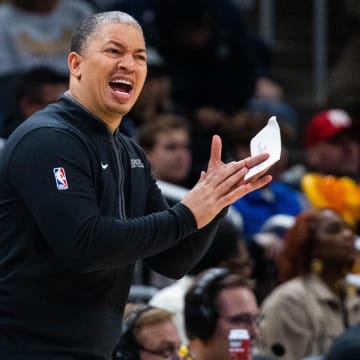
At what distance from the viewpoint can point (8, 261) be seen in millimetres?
3201

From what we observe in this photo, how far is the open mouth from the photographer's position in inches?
130

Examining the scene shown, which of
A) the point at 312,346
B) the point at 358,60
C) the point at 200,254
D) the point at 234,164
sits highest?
the point at 358,60

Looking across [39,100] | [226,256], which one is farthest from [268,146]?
[39,100]

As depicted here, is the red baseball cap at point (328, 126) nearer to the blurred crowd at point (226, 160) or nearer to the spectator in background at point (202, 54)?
the blurred crowd at point (226, 160)

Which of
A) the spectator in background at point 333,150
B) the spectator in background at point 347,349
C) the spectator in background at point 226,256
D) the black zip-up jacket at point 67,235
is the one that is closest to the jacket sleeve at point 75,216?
the black zip-up jacket at point 67,235

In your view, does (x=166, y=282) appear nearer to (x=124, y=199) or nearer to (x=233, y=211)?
(x=233, y=211)

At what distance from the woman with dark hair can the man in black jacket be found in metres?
2.23

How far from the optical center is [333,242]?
589 centimetres

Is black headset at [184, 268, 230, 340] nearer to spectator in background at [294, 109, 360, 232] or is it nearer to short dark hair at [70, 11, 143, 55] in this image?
short dark hair at [70, 11, 143, 55]

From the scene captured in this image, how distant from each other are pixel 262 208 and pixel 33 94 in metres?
1.57

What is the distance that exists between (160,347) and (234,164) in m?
1.43

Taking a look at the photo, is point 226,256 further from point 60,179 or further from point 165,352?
point 60,179

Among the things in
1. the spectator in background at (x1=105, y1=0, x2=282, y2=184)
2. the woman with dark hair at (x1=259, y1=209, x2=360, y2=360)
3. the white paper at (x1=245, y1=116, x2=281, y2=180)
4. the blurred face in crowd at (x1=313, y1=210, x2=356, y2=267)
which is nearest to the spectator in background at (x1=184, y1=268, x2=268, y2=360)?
the woman with dark hair at (x1=259, y1=209, x2=360, y2=360)

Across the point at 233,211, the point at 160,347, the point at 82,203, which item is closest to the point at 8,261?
the point at 82,203
